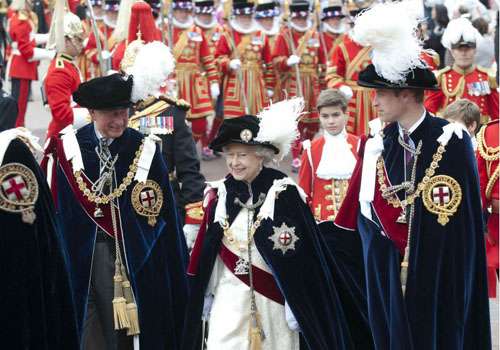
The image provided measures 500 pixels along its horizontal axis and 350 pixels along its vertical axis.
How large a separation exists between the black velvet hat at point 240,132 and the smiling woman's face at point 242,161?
2.0 inches

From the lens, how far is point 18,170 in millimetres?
5203

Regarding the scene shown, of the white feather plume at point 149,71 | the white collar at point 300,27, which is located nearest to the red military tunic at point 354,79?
the white collar at point 300,27

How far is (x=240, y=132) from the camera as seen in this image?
6.18m

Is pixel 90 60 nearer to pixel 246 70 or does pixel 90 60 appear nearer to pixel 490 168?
pixel 246 70

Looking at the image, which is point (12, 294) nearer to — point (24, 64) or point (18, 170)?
point (18, 170)

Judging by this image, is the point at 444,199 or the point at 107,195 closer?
the point at 444,199

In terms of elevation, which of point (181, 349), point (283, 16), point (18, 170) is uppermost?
point (283, 16)

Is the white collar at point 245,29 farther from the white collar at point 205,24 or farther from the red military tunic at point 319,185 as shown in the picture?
the red military tunic at point 319,185

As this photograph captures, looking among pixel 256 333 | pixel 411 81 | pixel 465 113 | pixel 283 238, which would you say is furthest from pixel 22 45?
pixel 411 81

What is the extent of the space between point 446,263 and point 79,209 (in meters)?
2.00

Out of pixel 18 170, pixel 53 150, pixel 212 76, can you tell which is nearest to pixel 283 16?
pixel 212 76

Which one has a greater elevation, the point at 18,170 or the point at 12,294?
the point at 18,170

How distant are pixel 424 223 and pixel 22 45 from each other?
10.5m

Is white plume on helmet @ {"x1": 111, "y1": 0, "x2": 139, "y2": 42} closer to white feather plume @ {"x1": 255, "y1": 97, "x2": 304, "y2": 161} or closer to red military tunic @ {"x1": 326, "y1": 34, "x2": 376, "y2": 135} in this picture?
red military tunic @ {"x1": 326, "y1": 34, "x2": 376, "y2": 135}
